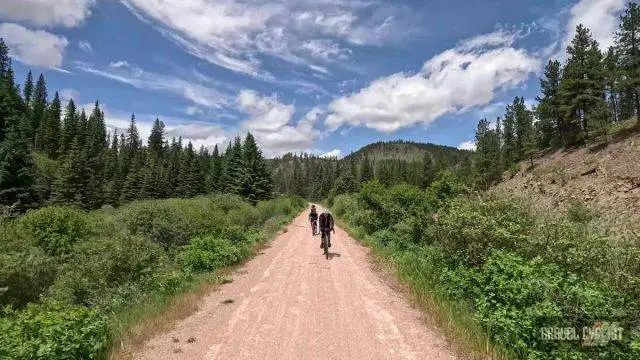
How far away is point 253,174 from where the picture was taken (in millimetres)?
53375

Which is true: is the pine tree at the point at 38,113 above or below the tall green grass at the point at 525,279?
above

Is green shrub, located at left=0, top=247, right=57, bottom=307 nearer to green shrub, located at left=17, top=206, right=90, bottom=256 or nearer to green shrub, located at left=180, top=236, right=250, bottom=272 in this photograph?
green shrub, located at left=17, top=206, right=90, bottom=256

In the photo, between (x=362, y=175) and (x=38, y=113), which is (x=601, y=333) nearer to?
Result: (x=362, y=175)

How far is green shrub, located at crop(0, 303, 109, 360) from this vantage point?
5379mm

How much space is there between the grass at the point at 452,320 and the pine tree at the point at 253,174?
41205 mm

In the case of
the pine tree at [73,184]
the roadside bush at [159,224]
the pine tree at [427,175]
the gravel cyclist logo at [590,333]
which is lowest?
the gravel cyclist logo at [590,333]

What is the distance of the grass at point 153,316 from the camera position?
6.90 metres

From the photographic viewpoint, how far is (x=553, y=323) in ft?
19.7

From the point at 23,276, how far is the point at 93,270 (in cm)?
350

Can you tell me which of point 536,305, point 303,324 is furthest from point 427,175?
point 536,305

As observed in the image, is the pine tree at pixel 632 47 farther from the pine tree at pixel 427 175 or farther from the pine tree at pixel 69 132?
the pine tree at pixel 69 132

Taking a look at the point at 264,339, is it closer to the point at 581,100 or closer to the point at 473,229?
the point at 473,229

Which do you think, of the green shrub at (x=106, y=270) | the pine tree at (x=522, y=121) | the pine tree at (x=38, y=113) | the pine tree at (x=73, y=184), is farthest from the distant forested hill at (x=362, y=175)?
the green shrub at (x=106, y=270)

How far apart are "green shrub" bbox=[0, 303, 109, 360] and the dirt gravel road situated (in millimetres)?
815
